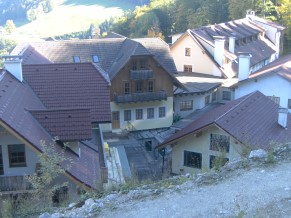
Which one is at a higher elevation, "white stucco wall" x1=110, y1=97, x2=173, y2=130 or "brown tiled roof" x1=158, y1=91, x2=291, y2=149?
"brown tiled roof" x1=158, y1=91, x2=291, y2=149

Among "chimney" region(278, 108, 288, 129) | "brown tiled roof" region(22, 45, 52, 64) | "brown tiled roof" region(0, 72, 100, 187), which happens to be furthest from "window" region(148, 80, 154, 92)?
"brown tiled roof" region(0, 72, 100, 187)

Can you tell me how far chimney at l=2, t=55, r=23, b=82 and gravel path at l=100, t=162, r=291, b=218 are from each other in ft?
37.8

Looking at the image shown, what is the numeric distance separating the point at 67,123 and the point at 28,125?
1.55 m

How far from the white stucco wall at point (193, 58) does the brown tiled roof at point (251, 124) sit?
2012 centimetres

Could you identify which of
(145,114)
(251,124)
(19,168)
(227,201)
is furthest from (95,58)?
(227,201)

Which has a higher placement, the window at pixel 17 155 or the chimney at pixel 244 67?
the chimney at pixel 244 67

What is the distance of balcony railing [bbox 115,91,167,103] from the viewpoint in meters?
31.2

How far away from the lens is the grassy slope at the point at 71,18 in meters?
149

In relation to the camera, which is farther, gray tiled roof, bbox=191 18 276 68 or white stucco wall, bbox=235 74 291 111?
gray tiled roof, bbox=191 18 276 68

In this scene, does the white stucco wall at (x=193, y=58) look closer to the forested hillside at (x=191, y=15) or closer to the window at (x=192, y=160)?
the forested hillside at (x=191, y=15)

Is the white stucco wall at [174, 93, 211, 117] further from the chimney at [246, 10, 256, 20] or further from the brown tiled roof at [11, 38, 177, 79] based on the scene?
the chimney at [246, 10, 256, 20]

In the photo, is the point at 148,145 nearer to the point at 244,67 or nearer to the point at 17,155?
the point at 244,67

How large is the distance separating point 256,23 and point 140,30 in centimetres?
1983

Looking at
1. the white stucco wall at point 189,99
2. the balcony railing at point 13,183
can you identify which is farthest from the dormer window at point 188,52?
the balcony railing at point 13,183
